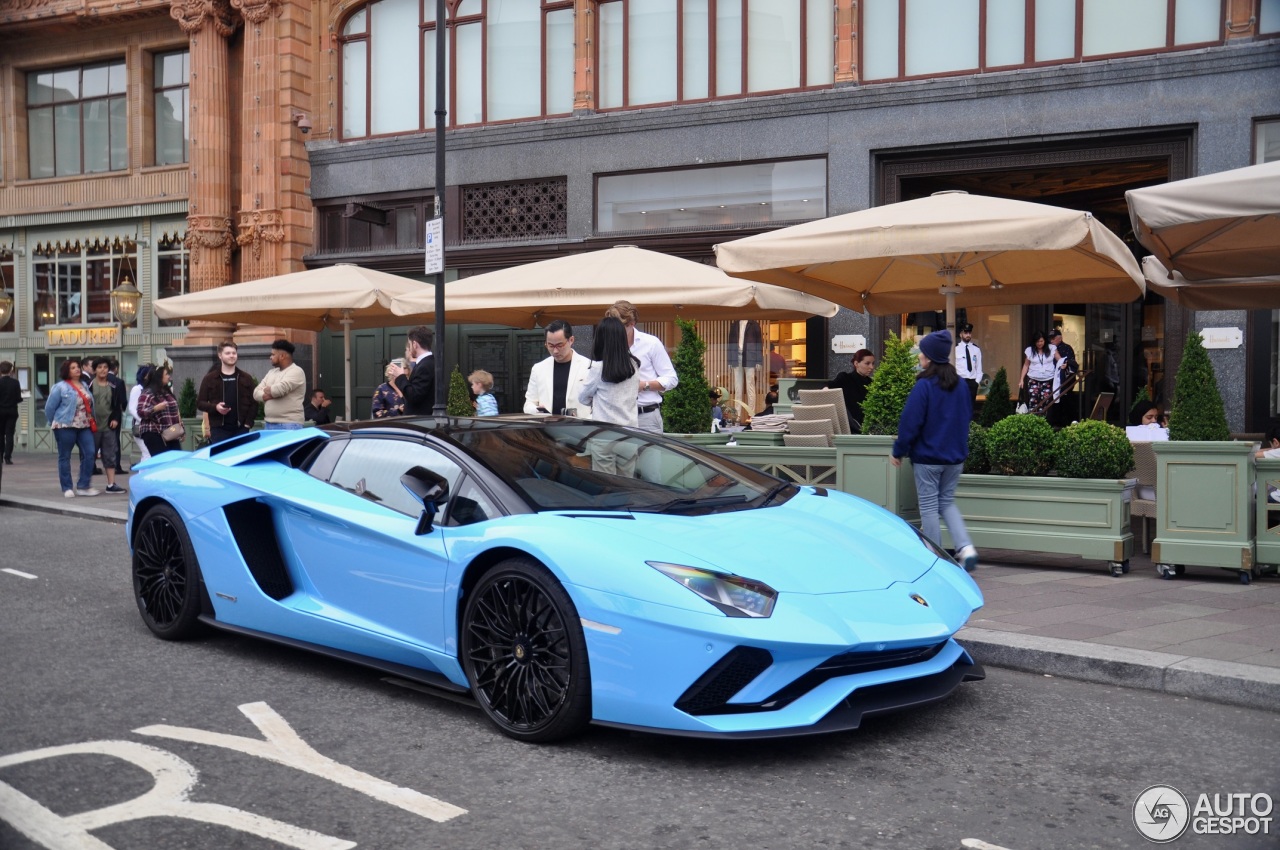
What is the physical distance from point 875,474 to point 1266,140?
9.04 metres

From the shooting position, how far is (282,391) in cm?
1182

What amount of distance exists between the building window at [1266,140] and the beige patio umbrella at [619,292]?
581 centimetres

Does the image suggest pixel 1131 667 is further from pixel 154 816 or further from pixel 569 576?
pixel 154 816

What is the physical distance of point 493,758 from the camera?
14.6ft

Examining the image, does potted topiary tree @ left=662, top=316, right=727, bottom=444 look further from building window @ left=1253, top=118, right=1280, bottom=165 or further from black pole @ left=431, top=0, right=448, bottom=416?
building window @ left=1253, top=118, right=1280, bottom=165

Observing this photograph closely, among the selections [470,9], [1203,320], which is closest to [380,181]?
[470,9]

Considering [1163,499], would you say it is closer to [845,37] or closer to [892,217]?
[892,217]

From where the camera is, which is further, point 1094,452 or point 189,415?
point 189,415

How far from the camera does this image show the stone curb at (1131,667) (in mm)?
5285

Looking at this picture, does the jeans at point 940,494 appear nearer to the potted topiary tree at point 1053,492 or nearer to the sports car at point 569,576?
the potted topiary tree at point 1053,492

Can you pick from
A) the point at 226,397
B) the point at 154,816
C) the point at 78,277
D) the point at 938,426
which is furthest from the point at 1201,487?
the point at 78,277

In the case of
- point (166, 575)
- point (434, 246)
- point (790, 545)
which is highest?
point (434, 246)

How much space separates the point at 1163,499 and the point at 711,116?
11.3 meters

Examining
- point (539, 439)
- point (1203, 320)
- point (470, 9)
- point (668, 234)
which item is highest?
point (470, 9)
